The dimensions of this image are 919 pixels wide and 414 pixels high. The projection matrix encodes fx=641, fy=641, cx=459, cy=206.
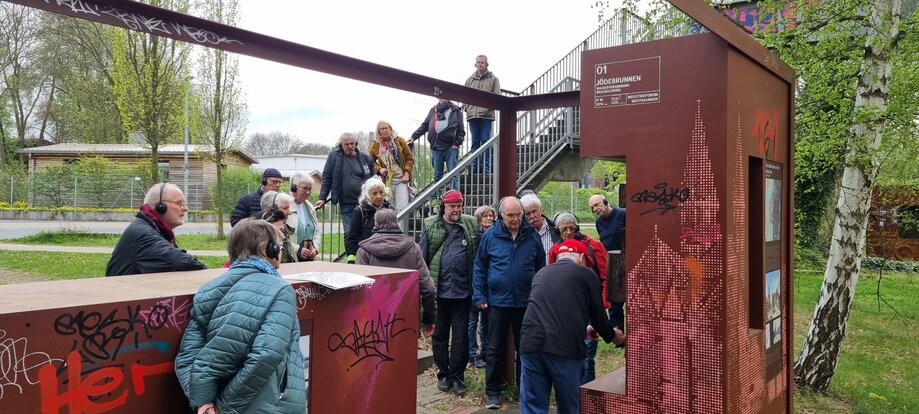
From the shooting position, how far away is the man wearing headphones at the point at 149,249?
3764 millimetres

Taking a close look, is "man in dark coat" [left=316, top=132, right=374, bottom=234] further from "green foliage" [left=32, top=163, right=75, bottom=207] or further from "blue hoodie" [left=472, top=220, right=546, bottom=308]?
"green foliage" [left=32, top=163, right=75, bottom=207]

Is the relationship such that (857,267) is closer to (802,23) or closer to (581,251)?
(802,23)

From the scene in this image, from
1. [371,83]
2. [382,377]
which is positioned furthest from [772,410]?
[371,83]

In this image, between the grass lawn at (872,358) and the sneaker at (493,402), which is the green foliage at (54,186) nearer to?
the sneaker at (493,402)

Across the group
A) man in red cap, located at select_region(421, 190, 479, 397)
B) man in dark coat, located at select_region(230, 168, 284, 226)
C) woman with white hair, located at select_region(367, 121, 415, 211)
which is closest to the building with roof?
woman with white hair, located at select_region(367, 121, 415, 211)

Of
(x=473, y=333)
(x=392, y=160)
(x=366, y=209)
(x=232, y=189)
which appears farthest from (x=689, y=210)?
(x=232, y=189)

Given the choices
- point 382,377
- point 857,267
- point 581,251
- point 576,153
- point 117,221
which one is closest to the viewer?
point 382,377

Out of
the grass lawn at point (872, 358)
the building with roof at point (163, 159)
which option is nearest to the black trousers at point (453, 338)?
the grass lawn at point (872, 358)

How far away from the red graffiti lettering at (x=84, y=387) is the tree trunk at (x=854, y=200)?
6591 millimetres

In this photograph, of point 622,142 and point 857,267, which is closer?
point 622,142

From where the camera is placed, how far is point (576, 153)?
13023 millimetres

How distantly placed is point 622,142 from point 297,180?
11.7ft

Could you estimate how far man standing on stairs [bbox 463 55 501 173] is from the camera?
33.2 ft

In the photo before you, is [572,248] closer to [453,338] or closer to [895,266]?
[453,338]
